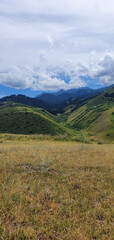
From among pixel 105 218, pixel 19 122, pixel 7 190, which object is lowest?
pixel 105 218

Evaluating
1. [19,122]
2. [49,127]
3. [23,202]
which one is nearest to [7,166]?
[23,202]

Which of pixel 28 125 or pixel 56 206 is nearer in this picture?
pixel 56 206

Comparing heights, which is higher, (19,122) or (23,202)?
(19,122)

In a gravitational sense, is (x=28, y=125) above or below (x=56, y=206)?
above

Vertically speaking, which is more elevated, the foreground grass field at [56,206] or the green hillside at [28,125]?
the green hillside at [28,125]

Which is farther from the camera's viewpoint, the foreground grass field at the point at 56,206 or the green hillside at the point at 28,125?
the green hillside at the point at 28,125

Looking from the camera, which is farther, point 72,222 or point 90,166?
point 90,166

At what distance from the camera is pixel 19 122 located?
419 ft

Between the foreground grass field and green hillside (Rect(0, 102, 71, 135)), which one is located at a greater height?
green hillside (Rect(0, 102, 71, 135))

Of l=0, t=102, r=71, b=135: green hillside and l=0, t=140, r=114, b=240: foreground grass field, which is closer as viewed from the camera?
l=0, t=140, r=114, b=240: foreground grass field

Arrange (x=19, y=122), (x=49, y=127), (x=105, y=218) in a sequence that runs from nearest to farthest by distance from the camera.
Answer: (x=105, y=218)
(x=49, y=127)
(x=19, y=122)

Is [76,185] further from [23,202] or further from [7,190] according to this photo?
[7,190]

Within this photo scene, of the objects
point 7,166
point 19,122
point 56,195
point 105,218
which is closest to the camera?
point 105,218

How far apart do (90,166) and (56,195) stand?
412 centimetres
